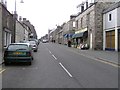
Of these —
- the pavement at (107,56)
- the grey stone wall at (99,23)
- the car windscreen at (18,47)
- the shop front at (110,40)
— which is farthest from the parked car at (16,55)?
the grey stone wall at (99,23)

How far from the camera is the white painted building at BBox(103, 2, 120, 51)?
33.8 metres

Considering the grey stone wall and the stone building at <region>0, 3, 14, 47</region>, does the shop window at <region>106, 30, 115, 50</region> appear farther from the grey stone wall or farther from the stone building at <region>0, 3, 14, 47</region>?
the stone building at <region>0, 3, 14, 47</region>

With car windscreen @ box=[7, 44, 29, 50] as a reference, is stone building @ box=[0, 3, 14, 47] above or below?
above

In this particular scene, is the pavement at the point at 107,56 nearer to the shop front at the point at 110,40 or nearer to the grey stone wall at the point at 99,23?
the shop front at the point at 110,40

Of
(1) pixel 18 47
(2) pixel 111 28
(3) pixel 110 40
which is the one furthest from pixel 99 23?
(1) pixel 18 47

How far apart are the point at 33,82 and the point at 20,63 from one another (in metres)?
8.02

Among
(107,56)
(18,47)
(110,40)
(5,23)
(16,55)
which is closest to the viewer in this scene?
(16,55)

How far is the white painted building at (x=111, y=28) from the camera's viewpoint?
33844mm

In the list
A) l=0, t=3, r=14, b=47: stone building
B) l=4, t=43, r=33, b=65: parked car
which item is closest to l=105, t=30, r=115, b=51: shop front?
l=0, t=3, r=14, b=47: stone building

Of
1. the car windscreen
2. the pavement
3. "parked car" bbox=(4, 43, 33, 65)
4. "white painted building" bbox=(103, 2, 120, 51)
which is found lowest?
the pavement

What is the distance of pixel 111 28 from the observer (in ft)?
120

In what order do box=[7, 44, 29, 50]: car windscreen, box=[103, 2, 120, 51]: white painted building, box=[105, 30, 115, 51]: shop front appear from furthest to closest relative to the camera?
1. box=[105, 30, 115, 51]: shop front
2. box=[103, 2, 120, 51]: white painted building
3. box=[7, 44, 29, 50]: car windscreen

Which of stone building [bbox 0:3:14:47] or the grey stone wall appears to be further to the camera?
the grey stone wall

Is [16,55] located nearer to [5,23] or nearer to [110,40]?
[5,23]
